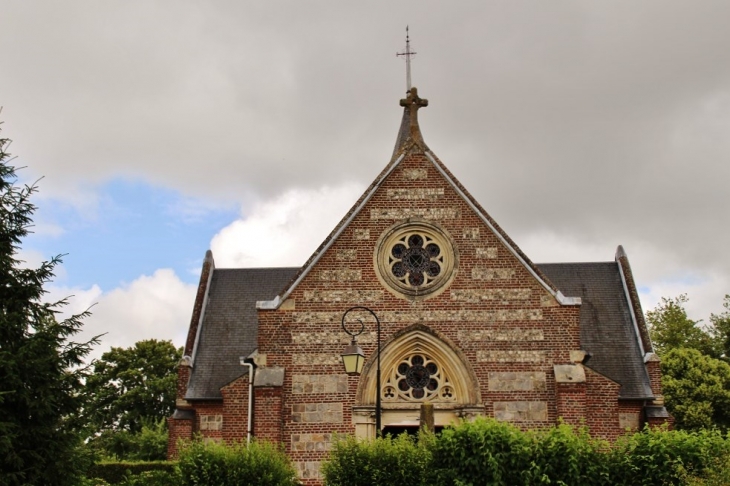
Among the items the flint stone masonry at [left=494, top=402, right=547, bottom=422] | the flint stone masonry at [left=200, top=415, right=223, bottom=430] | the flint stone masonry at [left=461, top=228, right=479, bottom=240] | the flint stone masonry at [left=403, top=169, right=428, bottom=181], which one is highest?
the flint stone masonry at [left=403, top=169, right=428, bottom=181]

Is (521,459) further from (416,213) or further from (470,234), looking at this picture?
(416,213)

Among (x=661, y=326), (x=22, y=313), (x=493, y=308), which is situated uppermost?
(x=661, y=326)

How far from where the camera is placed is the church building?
64.3ft

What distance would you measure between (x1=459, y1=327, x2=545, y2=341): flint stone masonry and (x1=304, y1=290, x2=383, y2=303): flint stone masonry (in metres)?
2.49

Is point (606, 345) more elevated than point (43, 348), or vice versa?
point (606, 345)

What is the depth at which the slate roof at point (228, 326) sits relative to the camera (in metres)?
25.1

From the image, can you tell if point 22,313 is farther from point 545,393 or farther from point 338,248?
point 545,393

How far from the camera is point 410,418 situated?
1991cm

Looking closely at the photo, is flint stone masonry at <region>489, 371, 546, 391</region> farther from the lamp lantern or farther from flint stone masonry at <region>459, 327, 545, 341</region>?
the lamp lantern

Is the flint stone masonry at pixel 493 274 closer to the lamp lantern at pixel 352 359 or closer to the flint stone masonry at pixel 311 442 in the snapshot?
the flint stone masonry at pixel 311 442

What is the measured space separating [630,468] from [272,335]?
31.4 ft

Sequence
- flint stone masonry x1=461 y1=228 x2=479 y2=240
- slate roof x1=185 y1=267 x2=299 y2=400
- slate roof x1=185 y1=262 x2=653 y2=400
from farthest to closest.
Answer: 1. slate roof x1=185 y1=267 x2=299 y2=400
2. slate roof x1=185 y1=262 x2=653 y2=400
3. flint stone masonry x1=461 y1=228 x2=479 y2=240

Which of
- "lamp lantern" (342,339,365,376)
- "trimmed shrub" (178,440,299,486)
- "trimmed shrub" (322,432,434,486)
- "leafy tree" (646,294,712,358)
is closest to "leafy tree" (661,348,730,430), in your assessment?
"leafy tree" (646,294,712,358)

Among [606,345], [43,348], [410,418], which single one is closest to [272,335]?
[410,418]
